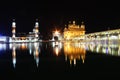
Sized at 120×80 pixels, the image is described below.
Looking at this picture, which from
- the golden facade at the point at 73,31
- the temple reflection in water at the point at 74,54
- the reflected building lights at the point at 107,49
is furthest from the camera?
the golden facade at the point at 73,31

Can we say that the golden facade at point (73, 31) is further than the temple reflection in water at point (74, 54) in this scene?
Yes

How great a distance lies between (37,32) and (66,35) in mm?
24438

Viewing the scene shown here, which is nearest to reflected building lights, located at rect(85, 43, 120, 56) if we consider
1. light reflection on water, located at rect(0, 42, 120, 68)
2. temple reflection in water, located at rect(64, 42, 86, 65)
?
light reflection on water, located at rect(0, 42, 120, 68)

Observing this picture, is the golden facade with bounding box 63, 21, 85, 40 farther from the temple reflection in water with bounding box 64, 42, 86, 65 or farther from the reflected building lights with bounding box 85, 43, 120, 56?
the temple reflection in water with bounding box 64, 42, 86, 65

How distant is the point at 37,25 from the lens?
443 feet

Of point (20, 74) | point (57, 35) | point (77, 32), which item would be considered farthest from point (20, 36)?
point (20, 74)

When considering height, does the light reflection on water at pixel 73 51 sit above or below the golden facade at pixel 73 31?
below

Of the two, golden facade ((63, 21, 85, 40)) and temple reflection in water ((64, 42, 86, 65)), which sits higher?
golden facade ((63, 21, 85, 40))

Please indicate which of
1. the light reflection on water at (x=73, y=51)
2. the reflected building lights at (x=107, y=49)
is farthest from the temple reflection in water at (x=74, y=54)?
the reflected building lights at (x=107, y=49)

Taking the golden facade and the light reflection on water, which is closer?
the light reflection on water

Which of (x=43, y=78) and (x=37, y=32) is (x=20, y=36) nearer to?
(x=37, y=32)

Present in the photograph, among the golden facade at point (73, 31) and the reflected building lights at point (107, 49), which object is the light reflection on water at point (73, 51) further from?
the golden facade at point (73, 31)

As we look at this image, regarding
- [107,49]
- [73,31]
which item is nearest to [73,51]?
[107,49]

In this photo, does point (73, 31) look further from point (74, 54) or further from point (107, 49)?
point (74, 54)
